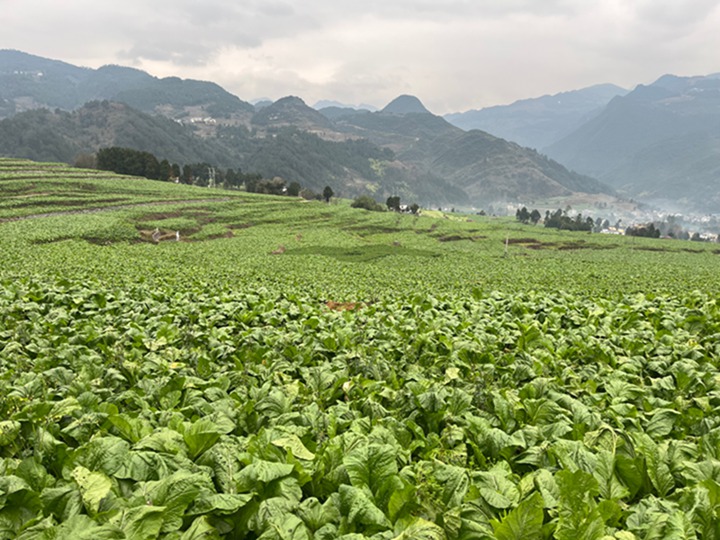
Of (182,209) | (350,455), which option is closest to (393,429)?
(350,455)

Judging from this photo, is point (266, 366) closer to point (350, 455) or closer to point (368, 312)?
point (350, 455)

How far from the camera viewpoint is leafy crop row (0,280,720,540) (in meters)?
2.78

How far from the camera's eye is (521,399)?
5.17 meters

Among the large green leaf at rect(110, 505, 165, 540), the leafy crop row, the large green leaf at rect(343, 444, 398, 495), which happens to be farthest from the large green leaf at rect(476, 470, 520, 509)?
the large green leaf at rect(110, 505, 165, 540)

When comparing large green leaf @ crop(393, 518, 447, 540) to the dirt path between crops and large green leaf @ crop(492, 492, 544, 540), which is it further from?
the dirt path between crops

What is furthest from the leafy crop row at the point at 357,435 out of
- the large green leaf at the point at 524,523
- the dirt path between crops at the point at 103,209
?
the dirt path between crops at the point at 103,209

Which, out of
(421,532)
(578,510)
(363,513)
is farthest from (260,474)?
(578,510)

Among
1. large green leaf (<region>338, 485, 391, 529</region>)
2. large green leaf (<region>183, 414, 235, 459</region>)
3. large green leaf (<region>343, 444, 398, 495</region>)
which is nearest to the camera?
large green leaf (<region>338, 485, 391, 529</region>)

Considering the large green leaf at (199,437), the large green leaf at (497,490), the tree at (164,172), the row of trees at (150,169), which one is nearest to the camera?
the large green leaf at (497,490)

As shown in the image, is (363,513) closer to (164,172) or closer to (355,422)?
(355,422)

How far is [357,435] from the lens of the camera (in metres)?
3.75

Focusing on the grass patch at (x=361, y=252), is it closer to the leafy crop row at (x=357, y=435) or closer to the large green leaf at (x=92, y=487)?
the leafy crop row at (x=357, y=435)

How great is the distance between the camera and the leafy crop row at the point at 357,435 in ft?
9.13

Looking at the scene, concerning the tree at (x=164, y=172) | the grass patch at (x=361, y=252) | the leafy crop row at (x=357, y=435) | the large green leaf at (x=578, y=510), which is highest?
A: the tree at (x=164, y=172)
